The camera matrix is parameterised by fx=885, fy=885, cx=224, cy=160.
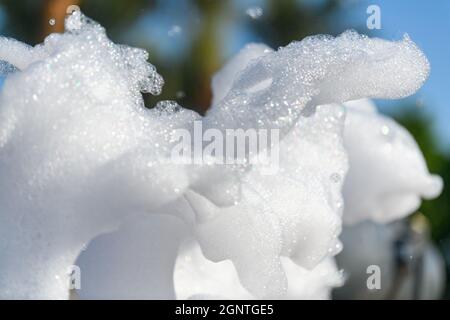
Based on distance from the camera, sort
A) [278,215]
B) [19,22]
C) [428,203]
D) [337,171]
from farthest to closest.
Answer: [428,203] → [19,22] → [337,171] → [278,215]

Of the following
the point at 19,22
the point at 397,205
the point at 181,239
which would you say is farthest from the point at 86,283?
the point at 19,22

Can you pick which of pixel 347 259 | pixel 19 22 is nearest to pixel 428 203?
pixel 19 22

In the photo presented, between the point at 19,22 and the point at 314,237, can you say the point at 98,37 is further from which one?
the point at 19,22

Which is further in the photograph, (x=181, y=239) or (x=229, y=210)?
(x=181, y=239)

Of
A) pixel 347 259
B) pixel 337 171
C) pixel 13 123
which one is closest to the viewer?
pixel 13 123

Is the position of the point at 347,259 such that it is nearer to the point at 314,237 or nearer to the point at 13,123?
the point at 314,237

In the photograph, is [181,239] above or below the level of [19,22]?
below

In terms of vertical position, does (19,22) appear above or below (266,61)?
above
